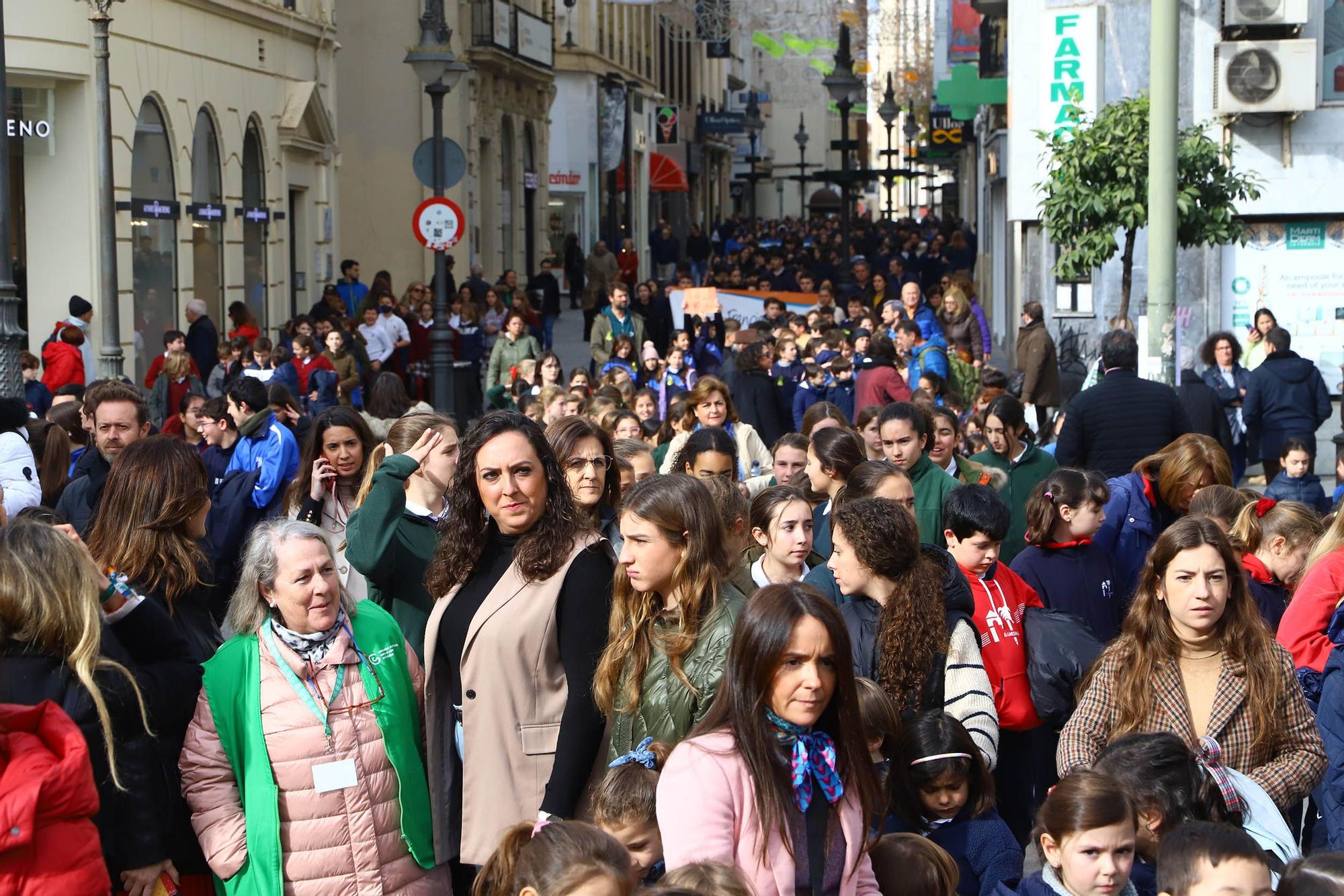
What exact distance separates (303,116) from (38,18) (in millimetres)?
8263

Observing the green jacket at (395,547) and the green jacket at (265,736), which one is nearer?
the green jacket at (265,736)

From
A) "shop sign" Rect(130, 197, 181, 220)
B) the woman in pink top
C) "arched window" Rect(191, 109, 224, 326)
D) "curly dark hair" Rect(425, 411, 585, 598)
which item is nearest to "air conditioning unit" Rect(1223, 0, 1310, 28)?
"shop sign" Rect(130, 197, 181, 220)

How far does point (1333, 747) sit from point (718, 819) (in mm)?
2314

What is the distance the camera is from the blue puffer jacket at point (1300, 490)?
10.5 m

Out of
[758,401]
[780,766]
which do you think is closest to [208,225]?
[758,401]

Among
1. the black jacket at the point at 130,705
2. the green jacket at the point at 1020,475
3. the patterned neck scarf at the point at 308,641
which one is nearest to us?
the black jacket at the point at 130,705

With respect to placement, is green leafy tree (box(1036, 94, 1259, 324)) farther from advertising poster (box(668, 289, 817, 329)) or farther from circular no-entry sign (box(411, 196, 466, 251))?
circular no-entry sign (box(411, 196, 466, 251))

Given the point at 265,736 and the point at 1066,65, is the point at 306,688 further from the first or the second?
the point at 1066,65

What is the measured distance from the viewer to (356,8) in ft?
112

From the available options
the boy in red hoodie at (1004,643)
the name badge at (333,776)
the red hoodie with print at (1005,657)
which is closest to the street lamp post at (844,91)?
the boy in red hoodie at (1004,643)

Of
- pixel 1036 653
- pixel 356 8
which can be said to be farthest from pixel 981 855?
pixel 356 8

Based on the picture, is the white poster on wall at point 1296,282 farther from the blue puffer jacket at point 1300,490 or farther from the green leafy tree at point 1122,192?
the blue puffer jacket at point 1300,490

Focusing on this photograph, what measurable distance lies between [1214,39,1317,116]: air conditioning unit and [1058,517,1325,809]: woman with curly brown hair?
15969 mm

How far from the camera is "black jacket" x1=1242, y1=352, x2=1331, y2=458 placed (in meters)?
14.4
